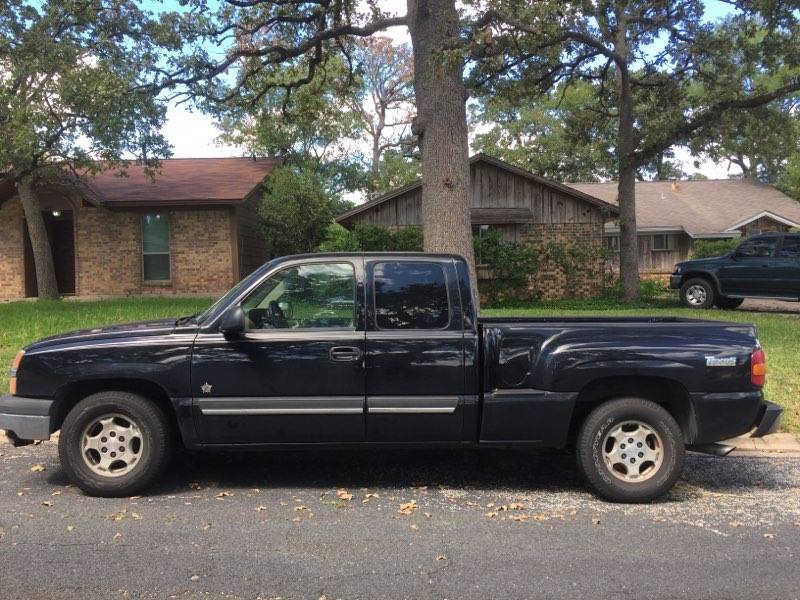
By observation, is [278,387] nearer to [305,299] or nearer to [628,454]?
[305,299]

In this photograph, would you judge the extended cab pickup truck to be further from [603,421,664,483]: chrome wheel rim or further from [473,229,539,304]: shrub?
[473,229,539,304]: shrub

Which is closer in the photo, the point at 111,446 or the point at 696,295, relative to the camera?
the point at 111,446

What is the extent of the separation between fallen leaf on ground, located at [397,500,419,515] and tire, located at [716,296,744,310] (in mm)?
14653

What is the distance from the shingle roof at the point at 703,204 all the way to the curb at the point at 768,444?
21.9m

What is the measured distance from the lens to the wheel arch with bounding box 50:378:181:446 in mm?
4828

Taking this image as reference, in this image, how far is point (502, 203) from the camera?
1967cm

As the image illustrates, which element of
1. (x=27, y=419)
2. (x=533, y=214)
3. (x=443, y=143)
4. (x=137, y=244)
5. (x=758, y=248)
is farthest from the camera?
(x=137, y=244)

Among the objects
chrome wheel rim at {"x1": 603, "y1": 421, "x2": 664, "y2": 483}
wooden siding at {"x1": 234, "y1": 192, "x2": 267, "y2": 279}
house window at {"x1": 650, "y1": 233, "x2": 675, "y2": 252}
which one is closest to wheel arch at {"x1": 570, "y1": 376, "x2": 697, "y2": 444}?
chrome wheel rim at {"x1": 603, "y1": 421, "x2": 664, "y2": 483}

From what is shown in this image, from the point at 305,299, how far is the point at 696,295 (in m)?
14.8

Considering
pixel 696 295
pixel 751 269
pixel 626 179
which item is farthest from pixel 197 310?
pixel 751 269

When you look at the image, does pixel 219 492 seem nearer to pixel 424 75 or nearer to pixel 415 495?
pixel 415 495

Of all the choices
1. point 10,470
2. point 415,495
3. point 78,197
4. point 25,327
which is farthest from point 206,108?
point 415,495

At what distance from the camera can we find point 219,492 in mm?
4945

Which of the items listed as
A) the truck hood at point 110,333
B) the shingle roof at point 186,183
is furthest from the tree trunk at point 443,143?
the shingle roof at point 186,183
